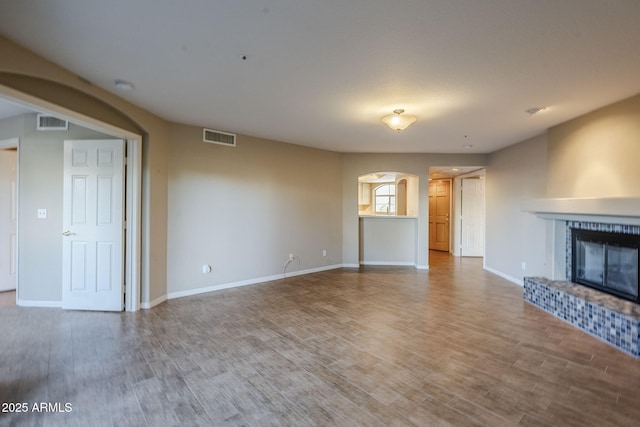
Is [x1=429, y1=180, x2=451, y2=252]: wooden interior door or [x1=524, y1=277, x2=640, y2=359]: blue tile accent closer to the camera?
[x1=524, y1=277, x2=640, y2=359]: blue tile accent

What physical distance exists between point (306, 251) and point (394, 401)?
3.91m

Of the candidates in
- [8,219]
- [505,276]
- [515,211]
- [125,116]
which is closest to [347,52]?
[125,116]

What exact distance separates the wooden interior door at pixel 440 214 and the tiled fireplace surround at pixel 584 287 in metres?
4.56

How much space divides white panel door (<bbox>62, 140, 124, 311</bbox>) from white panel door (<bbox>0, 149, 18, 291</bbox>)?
2050 millimetres

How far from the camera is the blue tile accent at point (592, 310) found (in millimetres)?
2676

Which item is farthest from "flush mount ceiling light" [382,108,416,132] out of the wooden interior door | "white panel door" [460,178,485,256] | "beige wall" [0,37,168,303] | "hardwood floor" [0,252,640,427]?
the wooden interior door

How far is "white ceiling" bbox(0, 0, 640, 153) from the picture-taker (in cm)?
176

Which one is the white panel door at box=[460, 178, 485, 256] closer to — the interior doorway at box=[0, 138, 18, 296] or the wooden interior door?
the wooden interior door

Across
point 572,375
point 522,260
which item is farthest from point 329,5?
point 522,260

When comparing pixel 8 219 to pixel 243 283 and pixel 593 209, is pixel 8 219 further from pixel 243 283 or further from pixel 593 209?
pixel 593 209

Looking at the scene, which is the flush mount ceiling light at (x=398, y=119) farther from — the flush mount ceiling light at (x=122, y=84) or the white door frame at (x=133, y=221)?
the white door frame at (x=133, y=221)

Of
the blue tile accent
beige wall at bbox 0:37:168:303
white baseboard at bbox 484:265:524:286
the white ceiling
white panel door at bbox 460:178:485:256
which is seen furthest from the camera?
white panel door at bbox 460:178:485:256

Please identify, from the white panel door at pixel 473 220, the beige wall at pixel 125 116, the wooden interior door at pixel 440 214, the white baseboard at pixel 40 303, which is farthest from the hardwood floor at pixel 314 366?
the wooden interior door at pixel 440 214

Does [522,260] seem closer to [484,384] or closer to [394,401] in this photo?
[484,384]
